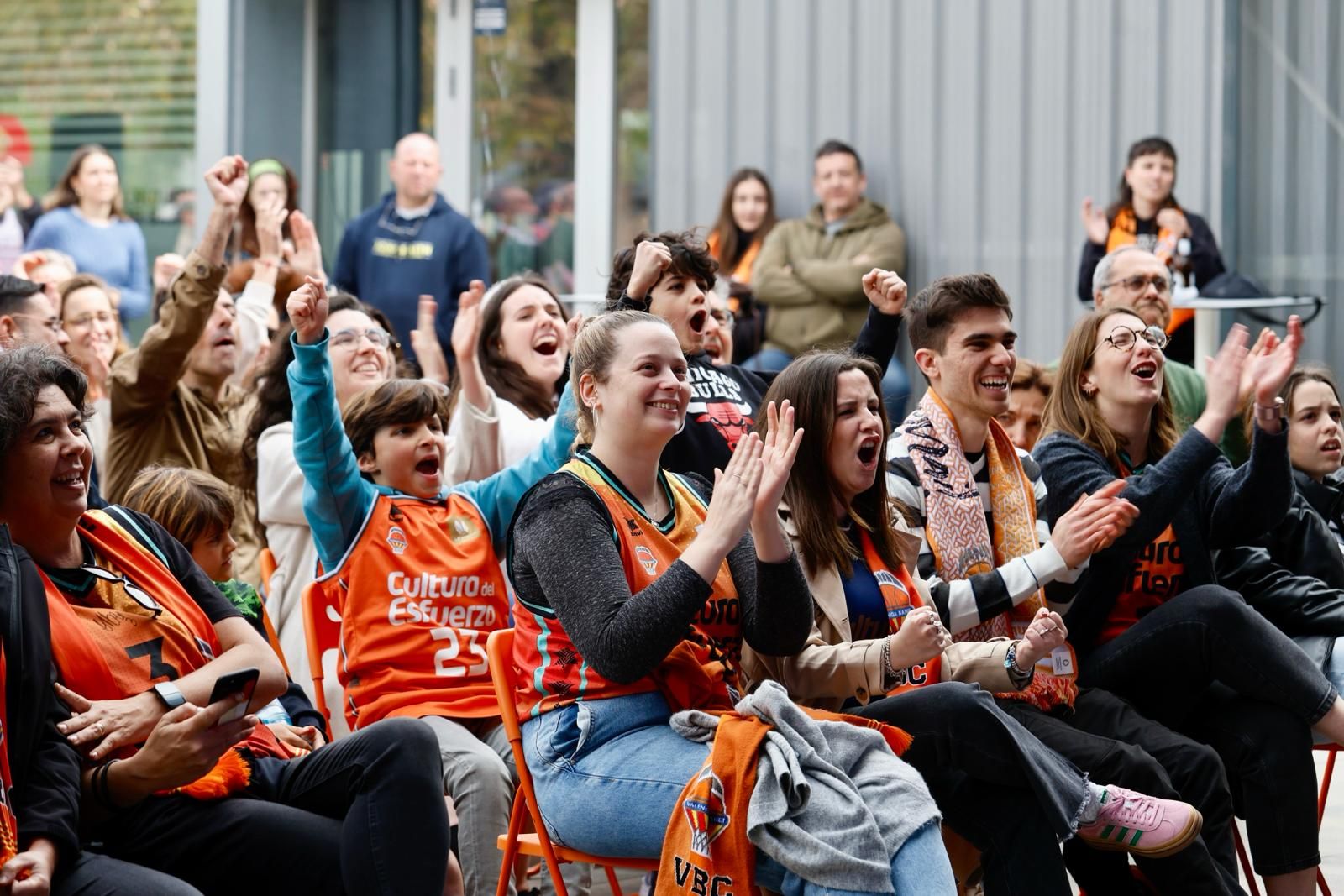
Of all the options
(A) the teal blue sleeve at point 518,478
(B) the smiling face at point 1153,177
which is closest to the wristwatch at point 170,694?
(A) the teal blue sleeve at point 518,478

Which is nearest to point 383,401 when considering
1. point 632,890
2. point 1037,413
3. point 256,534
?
point 256,534

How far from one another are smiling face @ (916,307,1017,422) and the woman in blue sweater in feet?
17.2

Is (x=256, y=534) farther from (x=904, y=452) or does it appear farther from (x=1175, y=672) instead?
(x=1175, y=672)

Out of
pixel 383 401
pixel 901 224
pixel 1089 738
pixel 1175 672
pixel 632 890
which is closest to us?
pixel 1089 738

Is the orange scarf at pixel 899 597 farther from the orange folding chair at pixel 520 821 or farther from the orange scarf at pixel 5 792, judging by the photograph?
the orange scarf at pixel 5 792

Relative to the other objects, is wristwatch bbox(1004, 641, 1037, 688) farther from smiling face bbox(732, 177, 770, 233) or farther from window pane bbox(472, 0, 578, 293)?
window pane bbox(472, 0, 578, 293)

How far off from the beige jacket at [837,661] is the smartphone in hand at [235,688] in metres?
1.07

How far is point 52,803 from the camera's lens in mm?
2898

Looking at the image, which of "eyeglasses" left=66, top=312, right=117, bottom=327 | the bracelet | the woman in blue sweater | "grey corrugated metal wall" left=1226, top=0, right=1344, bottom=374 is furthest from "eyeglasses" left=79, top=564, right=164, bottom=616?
"grey corrugated metal wall" left=1226, top=0, right=1344, bottom=374

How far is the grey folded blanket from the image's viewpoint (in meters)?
3.00

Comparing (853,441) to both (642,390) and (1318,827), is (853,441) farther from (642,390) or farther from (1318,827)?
(1318,827)

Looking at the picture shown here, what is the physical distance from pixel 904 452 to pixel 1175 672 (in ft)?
2.80

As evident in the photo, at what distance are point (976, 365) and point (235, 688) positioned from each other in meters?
2.08

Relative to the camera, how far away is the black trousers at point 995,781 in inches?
137
